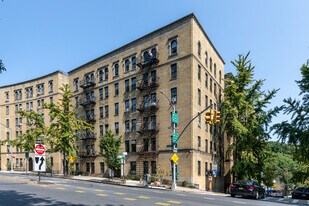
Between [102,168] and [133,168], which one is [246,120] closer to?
[133,168]

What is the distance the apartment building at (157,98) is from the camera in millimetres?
36469

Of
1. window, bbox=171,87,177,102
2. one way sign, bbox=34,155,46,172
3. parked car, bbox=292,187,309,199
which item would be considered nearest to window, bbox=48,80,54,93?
window, bbox=171,87,177,102

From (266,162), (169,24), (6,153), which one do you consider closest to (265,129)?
(266,162)

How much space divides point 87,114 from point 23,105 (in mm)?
21950

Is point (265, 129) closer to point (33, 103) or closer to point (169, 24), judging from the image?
point (169, 24)

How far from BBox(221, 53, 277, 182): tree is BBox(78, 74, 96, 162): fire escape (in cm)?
2149

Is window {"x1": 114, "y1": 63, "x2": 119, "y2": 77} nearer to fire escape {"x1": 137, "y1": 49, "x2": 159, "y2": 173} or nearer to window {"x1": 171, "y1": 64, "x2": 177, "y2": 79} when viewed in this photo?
fire escape {"x1": 137, "y1": 49, "x2": 159, "y2": 173}

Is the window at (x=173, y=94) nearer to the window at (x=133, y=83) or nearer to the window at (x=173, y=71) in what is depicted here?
the window at (x=173, y=71)

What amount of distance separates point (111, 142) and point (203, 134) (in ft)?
40.4

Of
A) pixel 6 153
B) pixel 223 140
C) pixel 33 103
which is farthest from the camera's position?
pixel 6 153

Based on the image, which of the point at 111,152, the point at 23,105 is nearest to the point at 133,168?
the point at 111,152

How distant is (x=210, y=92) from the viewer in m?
43.8

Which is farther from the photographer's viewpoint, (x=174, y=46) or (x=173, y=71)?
(x=174, y=46)

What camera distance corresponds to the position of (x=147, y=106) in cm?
3984
